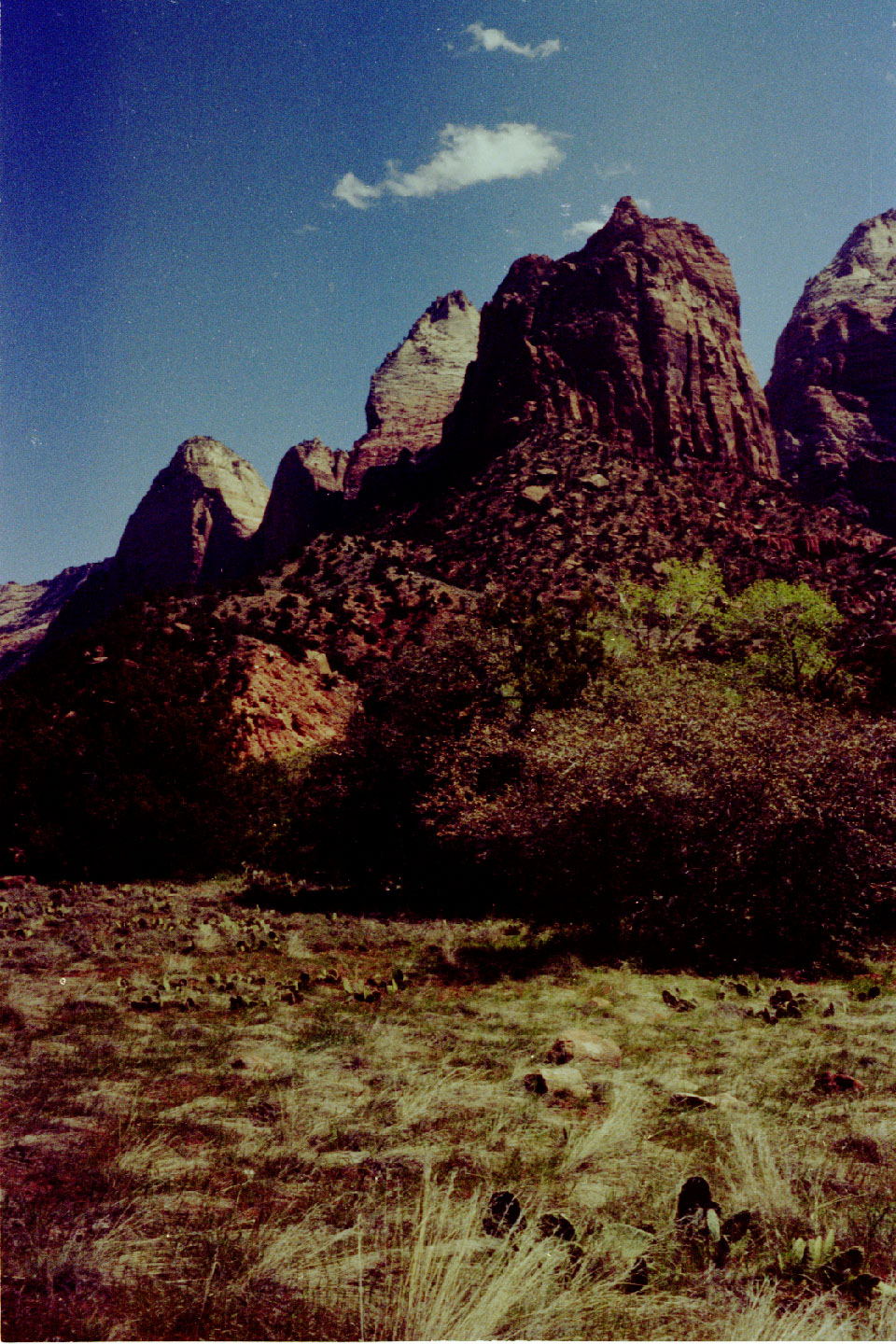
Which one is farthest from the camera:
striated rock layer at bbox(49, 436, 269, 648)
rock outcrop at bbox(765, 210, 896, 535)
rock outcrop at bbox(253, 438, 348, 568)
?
striated rock layer at bbox(49, 436, 269, 648)

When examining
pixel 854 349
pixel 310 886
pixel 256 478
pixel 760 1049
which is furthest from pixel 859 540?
pixel 256 478

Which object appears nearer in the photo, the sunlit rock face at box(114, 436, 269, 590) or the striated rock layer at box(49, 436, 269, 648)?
the striated rock layer at box(49, 436, 269, 648)

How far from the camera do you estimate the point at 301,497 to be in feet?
370

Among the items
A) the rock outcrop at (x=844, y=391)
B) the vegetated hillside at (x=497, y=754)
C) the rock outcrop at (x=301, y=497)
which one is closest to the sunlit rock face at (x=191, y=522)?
the rock outcrop at (x=301, y=497)

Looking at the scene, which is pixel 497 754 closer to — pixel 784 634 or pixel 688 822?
pixel 688 822

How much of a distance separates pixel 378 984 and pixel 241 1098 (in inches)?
161

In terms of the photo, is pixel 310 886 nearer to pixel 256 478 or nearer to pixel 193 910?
pixel 193 910

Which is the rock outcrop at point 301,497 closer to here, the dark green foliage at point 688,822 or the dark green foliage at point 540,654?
the dark green foliage at point 540,654

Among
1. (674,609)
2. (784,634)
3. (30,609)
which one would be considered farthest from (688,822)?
(30,609)

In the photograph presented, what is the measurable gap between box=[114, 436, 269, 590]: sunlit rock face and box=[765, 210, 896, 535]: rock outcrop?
93.5 metres

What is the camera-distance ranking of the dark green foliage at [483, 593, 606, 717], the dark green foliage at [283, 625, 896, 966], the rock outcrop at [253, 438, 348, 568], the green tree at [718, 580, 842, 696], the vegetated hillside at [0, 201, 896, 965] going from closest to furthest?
the dark green foliage at [283, 625, 896, 966], the vegetated hillside at [0, 201, 896, 965], the dark green foliage at [483, 593, 606, 717], the green tree at [718, 580, 842, 696], the rock outcrop at [253, 438, 348, 568]

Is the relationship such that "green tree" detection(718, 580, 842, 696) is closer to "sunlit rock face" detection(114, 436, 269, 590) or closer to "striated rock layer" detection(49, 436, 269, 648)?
"striated rock layer" detection(49, 436, 269, 648)

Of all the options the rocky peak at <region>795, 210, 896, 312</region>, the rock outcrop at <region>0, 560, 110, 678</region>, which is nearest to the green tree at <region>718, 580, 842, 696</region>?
the rocky peak at <region>795, 210, 896, 312</region>

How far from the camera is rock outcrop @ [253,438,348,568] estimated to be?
106 metres
